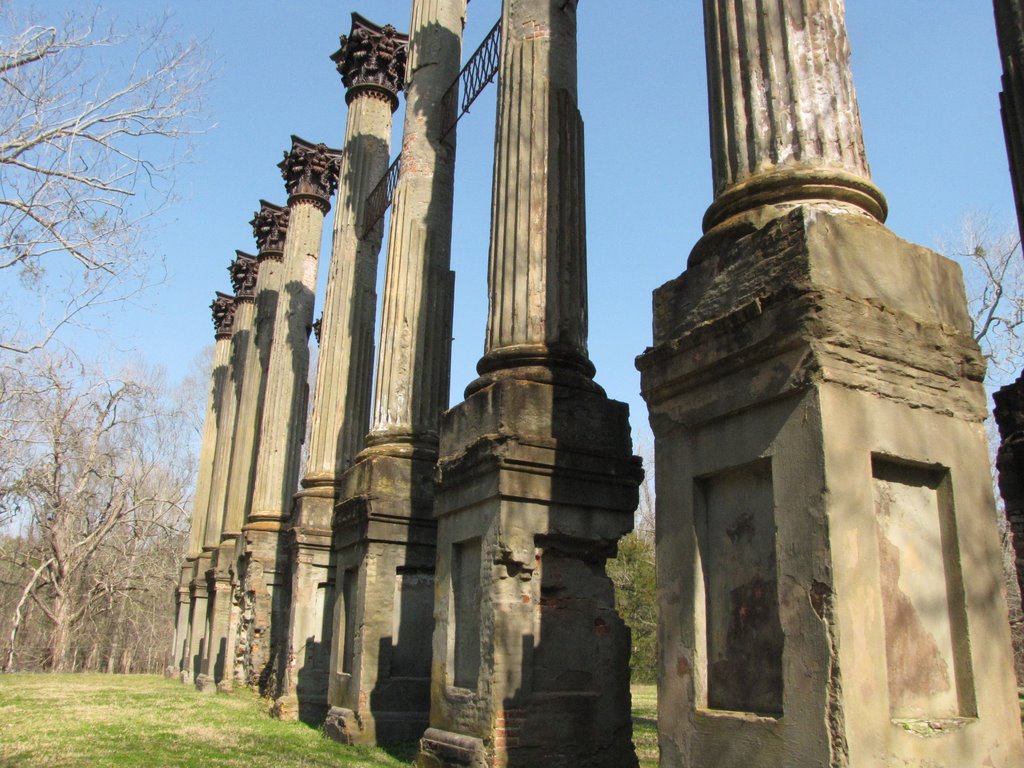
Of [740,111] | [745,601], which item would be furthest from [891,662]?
[740,111]

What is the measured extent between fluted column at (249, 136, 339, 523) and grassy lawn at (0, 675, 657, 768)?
4744 mm

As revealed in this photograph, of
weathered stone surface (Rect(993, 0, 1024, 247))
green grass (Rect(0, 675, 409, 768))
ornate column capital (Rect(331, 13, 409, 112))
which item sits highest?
ornate column capital (Rect(331, 13, 409, 112))

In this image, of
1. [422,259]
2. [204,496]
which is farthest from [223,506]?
[422,259]

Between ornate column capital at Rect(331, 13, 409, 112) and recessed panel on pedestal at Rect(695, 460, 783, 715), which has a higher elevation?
ornate column capital at Rect(331, 13, 409, 112)

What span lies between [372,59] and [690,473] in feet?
51.5

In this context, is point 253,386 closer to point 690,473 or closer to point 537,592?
point 537,592

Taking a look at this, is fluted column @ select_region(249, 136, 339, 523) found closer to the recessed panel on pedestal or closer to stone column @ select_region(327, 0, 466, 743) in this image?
stone column @ select_region(327, 0, 466, 743)

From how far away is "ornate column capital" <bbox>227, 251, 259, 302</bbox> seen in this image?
30.2 m

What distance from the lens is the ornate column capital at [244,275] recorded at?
3016 centimetres

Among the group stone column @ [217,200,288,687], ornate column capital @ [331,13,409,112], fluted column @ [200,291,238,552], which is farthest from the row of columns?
fluted column @ [200,291,238,552]

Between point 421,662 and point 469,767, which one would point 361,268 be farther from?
point 469,767

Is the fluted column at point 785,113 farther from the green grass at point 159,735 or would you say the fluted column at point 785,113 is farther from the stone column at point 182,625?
the stone column at point 182,625

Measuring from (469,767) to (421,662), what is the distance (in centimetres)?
399

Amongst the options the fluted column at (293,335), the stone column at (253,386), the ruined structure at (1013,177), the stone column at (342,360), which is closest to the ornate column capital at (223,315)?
the stone column at (253,386)
